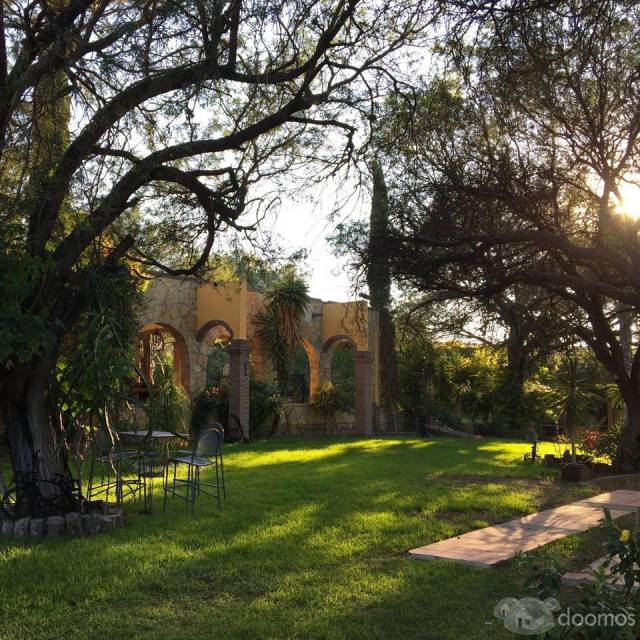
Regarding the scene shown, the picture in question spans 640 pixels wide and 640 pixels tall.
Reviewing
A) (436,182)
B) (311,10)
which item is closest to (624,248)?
(436,182)

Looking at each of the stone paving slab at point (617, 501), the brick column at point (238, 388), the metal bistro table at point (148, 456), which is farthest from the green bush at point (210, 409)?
the stone paving slab at point (617, 501)

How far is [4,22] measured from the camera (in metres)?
7.05

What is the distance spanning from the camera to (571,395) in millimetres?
14180

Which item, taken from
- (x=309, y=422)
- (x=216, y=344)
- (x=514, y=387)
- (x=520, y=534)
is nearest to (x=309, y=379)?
(x=309, y=422)

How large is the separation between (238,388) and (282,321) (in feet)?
10.0

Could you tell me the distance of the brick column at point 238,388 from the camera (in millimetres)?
17469

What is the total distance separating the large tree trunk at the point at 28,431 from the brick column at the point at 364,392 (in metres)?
15.1

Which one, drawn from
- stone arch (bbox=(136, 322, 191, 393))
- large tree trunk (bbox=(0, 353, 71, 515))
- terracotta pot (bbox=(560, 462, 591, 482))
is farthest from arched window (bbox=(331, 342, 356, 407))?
large tree trunk (bbox=(0, 353, 71, 515))

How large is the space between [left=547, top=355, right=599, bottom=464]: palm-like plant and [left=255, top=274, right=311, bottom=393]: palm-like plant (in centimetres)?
732

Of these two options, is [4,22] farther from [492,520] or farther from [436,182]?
[492,520]

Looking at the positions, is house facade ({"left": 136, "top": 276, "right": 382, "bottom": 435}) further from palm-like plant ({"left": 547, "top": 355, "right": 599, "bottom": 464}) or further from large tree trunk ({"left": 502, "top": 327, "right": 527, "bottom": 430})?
palm-like plant ({"left": 547, "top": 355, "right": 599, "bottom": 464})

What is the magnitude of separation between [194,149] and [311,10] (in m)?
1.80

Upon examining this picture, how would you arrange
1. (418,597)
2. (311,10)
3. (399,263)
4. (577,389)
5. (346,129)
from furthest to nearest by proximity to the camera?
(577,389), (399,263), (346,129), (311,10), (418,597)

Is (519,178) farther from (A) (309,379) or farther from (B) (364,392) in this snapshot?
(A) (309,379)
